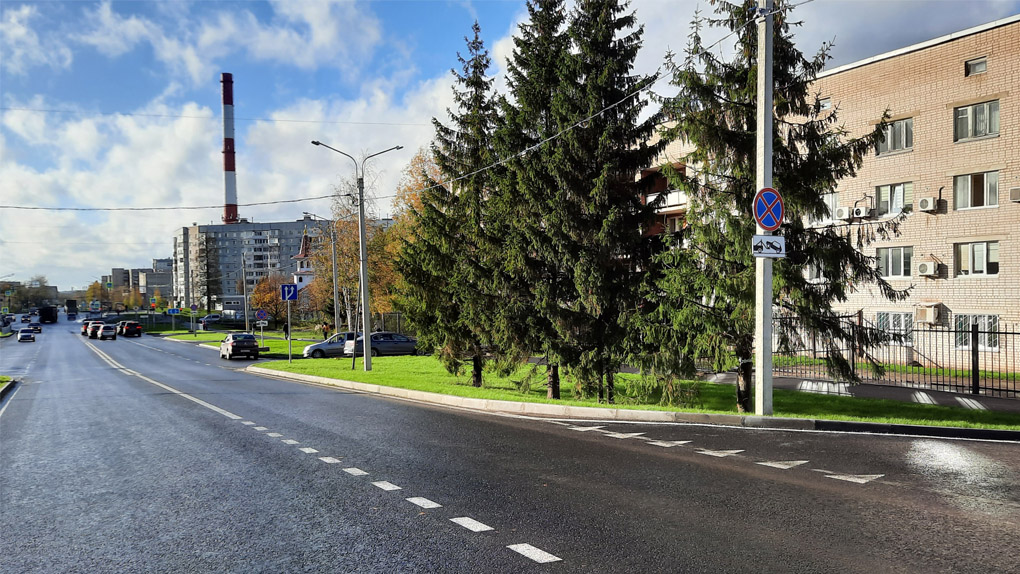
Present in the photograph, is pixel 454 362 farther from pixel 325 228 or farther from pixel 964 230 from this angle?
pixel 325 228

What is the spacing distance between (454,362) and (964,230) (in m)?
21.4

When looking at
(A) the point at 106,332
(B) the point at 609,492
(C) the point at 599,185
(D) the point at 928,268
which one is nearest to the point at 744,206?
(C) the point at 599,185

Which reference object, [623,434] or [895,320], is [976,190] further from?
[623,434]

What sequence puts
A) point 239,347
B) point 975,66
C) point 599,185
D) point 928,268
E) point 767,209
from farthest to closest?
point 239,347 < point 928,268 < point 975,66 < point 599,185 < point 767,209

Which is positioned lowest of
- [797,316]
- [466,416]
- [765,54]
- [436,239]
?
[466,416]

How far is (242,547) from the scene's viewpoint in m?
5.41

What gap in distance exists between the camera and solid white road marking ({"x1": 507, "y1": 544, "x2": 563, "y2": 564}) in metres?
4.94

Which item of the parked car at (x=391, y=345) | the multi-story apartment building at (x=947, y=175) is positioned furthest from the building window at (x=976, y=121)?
the parked car at (x=391, y=345)

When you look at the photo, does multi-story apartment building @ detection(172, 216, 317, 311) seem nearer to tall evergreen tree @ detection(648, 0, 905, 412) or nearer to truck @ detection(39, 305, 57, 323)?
truck @ detection(39, 305, 57, 323)

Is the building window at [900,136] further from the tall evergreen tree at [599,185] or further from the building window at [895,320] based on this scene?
the tall evergreen tree at [599,185]

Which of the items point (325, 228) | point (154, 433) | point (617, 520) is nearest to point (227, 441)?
point (154, 433)

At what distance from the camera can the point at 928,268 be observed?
27.7m

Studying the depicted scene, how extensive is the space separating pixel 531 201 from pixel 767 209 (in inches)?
283

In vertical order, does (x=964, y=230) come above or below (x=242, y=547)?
above
